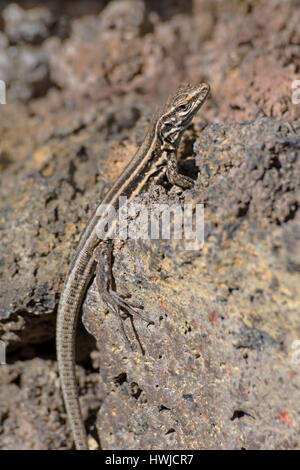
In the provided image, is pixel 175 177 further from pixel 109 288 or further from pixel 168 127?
pixel 109 288

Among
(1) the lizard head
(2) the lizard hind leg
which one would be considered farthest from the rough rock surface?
(1) the lizard head

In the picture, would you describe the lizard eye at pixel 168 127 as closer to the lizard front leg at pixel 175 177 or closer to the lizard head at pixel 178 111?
the lizard head at pixel 178 111

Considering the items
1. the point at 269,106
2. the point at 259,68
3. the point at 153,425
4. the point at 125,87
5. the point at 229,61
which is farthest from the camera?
the point at 125,87

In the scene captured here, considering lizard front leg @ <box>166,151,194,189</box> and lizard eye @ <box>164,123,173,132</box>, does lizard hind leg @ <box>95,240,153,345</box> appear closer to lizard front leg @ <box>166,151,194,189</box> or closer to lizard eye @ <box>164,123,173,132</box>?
lizard front leg @ <box>166,151,194,189</box>

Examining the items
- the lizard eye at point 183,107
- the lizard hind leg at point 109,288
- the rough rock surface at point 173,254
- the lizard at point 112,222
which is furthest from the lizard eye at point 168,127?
the lizard hind leg at point 109,288

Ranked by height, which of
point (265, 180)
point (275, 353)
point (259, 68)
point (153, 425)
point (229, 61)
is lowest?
point (153, 425)

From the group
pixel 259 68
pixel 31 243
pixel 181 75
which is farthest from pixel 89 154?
pixel 181 75

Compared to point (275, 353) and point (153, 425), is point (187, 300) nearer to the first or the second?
point (275, 353)
